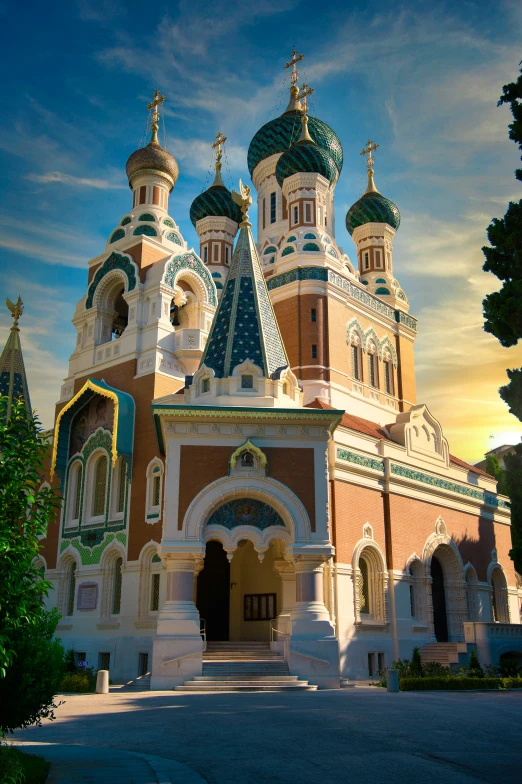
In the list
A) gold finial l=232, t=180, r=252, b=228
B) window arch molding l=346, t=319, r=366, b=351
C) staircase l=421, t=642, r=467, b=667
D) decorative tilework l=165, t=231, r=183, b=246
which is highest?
decorative tilework l=165, t=231, r=183, b=246

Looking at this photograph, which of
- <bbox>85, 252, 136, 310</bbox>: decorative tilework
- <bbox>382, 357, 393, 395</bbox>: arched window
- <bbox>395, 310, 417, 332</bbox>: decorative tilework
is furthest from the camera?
<bbox>395, 310, 417, 332</bbox>: decorative tilework

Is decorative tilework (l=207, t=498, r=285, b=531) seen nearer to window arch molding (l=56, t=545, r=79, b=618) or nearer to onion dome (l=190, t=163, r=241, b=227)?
window arch molding (l=56, t=545, r=79, b=618)

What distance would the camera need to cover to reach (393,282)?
1025 inches

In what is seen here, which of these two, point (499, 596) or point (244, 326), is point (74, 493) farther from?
point (499, 596)

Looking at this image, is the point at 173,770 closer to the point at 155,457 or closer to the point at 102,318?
the point at 155,457

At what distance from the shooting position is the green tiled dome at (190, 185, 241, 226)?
27781mm

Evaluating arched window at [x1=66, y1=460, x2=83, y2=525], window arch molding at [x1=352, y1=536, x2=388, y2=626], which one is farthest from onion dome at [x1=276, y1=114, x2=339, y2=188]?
window arch molding at [x1=352, y1=536, x2=388, y2=626]

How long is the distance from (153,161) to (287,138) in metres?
5.83

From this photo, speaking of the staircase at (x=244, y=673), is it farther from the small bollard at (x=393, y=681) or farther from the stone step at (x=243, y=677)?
the small bollard at (x=393, y=681)

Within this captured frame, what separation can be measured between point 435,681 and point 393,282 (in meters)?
15.4

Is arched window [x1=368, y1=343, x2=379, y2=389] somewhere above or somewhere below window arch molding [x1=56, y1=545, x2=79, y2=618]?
above

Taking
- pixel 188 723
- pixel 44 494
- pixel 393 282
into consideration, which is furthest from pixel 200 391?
pixel 393 282

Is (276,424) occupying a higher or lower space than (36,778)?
higher

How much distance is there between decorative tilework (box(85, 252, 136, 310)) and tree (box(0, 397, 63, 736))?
1534 centimetres
